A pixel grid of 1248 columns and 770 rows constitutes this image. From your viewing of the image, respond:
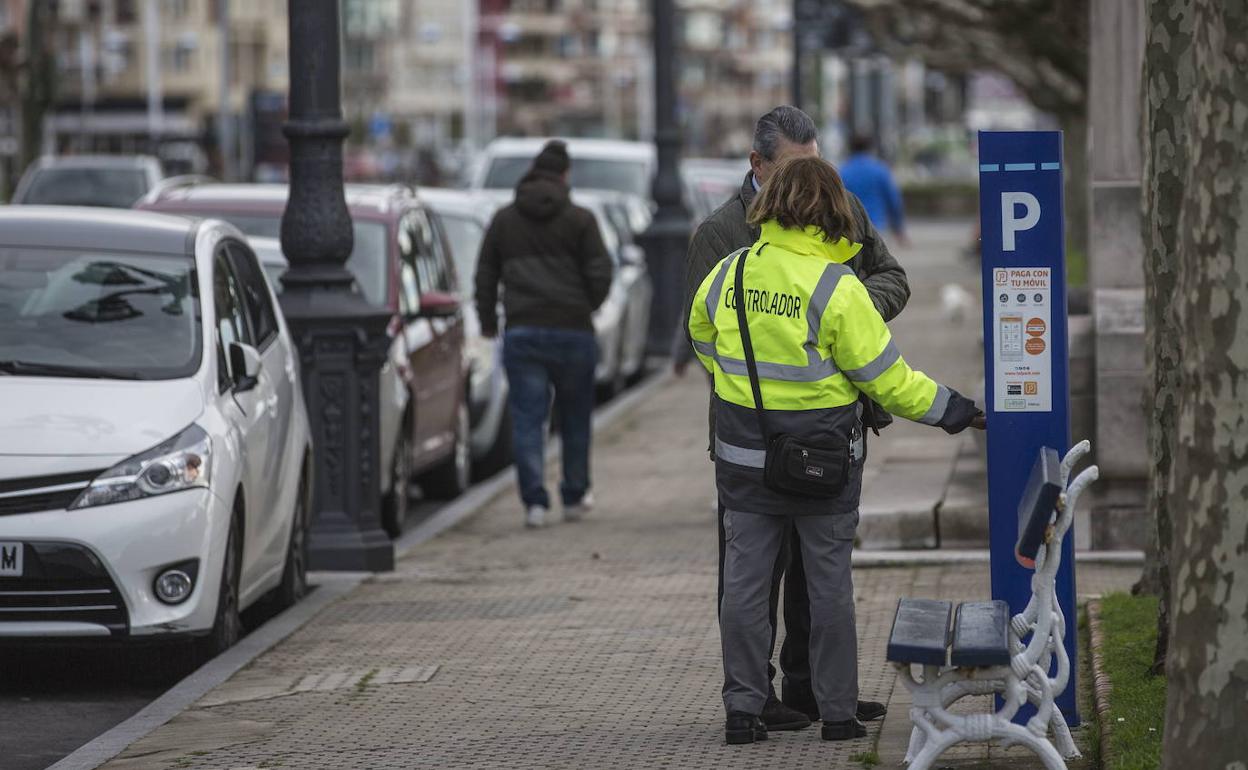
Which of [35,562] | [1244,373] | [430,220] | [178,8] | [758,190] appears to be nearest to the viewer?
[1244,373]

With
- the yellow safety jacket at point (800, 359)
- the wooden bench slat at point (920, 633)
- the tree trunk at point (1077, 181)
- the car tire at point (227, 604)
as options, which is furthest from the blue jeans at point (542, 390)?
the tree trunk at point (1077, 181)

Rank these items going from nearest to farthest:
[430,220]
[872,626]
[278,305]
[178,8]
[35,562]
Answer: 1. [35,562]
2. [872,626]
3. [278,305]
4. [430,220]
5. [178,8]

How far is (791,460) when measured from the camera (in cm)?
682

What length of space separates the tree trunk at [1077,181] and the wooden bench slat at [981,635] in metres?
22.3

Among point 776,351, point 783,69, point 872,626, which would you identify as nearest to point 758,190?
point 776,351

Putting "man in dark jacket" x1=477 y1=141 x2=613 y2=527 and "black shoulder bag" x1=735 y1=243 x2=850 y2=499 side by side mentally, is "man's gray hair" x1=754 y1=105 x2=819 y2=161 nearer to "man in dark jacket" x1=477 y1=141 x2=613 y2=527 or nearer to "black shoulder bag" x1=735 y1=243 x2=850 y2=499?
"black shoulder bag" x1=735 y1=243 x2=850 y2=499

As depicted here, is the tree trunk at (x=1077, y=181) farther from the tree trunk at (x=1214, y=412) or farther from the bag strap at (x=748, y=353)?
the tree trunk at (x=1214, y=412)

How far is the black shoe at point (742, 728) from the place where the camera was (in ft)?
23.3

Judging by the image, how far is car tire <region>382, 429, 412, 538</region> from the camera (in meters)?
12.9

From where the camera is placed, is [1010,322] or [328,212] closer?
[1010,322]

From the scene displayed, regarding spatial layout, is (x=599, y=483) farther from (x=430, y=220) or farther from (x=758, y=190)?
(x=758, y=190)

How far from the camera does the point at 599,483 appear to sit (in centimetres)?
1527

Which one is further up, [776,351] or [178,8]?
[178,8]

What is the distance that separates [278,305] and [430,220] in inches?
161
